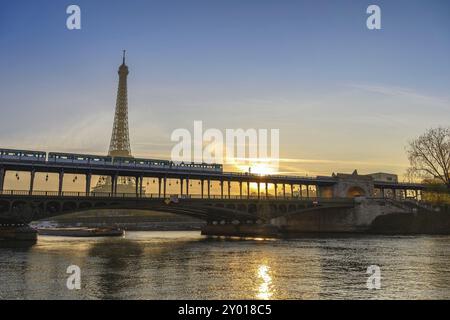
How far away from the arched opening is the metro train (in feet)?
173

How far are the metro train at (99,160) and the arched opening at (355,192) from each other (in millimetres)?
52755

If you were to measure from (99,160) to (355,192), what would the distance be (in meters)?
88.8

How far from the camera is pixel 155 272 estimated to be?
1684 inches

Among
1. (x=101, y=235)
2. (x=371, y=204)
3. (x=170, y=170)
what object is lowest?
(x=101, y=235)

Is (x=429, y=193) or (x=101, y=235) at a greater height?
(x=429, y=193)

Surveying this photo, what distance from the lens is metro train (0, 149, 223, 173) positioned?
282 feet

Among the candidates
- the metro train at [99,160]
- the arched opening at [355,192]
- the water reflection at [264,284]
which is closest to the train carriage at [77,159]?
→ the metro train at [99,160]

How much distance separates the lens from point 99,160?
3809 inches

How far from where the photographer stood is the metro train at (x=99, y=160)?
85950 mm

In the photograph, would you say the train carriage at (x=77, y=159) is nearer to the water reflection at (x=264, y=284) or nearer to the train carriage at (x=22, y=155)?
the train carriage at (x=22, y=155)
